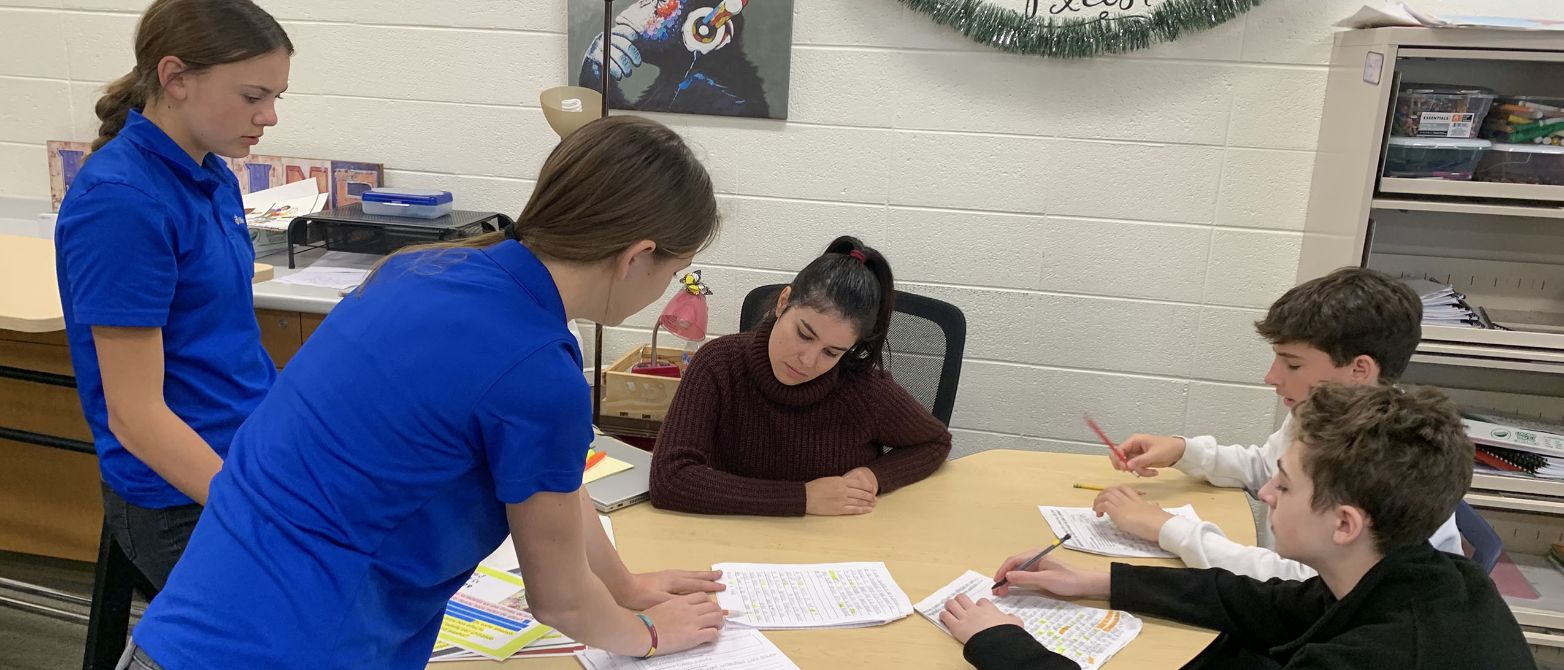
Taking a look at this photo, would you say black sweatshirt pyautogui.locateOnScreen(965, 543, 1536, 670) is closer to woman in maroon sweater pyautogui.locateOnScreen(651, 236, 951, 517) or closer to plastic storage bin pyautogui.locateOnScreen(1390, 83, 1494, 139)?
woman in maroon sweater pyautogui.locateOnScreen(651, 236, 951, 517)

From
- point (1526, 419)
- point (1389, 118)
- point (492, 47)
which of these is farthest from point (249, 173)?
point (1526, 419)

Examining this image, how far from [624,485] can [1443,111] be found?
1867 millimetres

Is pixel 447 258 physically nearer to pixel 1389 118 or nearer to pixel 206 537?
pixel 206 537

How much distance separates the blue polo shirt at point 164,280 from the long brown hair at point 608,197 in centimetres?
51

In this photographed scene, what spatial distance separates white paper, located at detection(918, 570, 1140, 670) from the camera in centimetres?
132

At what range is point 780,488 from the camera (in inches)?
66.1

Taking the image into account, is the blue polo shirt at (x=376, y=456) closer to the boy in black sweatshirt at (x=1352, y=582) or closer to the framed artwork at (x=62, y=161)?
the boy in black sweatshirt at (x=1352, y=582)

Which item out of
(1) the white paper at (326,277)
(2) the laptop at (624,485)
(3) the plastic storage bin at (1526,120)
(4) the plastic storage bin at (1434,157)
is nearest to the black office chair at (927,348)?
(2) the laptop at (624,485)

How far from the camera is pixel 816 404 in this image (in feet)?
6.14

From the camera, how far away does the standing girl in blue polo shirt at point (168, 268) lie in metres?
1.27

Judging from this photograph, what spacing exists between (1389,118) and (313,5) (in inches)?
107

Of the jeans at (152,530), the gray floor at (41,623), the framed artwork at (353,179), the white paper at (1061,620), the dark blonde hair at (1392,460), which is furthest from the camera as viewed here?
the framed artwork at (353,179)

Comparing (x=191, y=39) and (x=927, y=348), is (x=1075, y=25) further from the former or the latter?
(x=191, y=39)

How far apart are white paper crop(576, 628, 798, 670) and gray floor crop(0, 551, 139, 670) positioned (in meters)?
1.83
